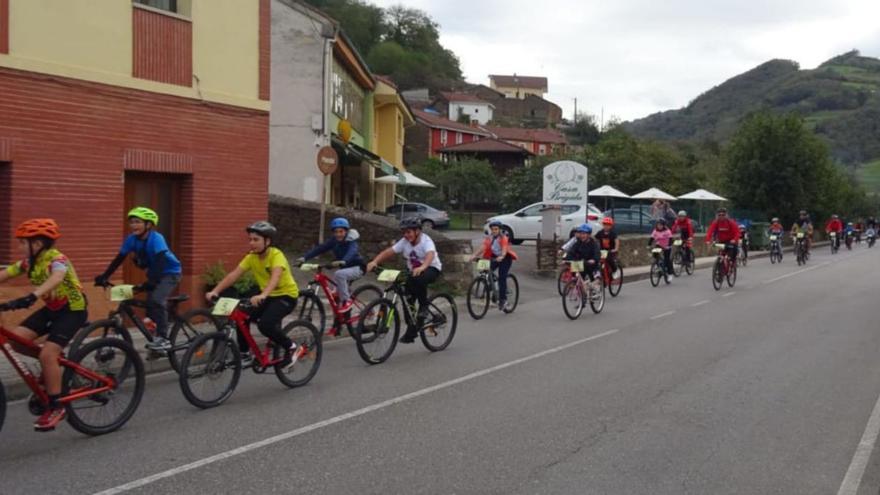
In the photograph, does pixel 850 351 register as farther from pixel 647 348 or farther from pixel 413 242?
pixel 413 242

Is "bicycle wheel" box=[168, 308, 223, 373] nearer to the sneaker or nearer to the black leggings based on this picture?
the black leggings

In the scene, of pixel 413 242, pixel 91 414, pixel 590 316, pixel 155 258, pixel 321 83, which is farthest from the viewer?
pixel 321 83

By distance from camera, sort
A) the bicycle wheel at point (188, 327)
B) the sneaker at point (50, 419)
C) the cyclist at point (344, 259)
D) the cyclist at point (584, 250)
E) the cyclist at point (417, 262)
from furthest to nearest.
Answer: the cyclist at point (584, 250)
the cyclist at point (344, 259)
the cyclist at point (417, 262)
the bicycle wheel at point (188, 327)
the sneaker at point (50, 419)

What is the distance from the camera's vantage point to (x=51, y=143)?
11.5 m

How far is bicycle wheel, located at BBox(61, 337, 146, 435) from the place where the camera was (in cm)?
691

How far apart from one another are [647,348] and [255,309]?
547 centimetres

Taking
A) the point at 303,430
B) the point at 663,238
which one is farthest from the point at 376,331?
the point at 663,238

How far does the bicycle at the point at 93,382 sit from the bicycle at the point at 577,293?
8.73 metres

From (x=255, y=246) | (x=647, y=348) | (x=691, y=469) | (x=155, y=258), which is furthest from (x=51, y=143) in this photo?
(x=691, y=469)

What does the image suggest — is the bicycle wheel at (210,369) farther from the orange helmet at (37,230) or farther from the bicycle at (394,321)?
the bicycle at (394,321)

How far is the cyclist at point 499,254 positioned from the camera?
15.5m

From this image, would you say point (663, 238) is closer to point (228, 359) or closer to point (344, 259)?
point (344, 259)

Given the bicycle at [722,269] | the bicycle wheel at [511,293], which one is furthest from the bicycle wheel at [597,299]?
the bicycle at [722,269]

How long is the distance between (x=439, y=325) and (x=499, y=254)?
4.46 metres
